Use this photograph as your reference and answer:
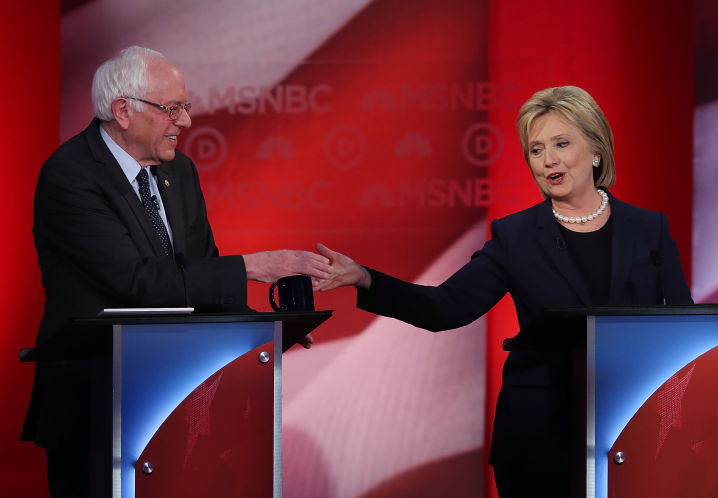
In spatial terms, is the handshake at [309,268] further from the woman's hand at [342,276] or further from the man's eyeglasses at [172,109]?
the man's eyeglasses at [172,109]

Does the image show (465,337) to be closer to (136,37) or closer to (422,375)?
(422,375)

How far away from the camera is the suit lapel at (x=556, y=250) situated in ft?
8.73

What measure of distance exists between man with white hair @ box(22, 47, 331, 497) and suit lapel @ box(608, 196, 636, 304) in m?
0.85

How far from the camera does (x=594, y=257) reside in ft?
8.96

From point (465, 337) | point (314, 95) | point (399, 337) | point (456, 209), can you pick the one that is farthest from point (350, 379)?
point (314, 95)

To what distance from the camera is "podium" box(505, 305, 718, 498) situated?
2.02m

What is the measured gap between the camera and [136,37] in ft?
14.4

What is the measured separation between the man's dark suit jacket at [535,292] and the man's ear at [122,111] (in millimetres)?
909

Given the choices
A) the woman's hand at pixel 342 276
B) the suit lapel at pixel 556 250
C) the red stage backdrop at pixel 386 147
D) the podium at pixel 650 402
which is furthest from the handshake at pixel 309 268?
the red stage backdrop at pixel 386 147

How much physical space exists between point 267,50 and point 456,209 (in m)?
1.20

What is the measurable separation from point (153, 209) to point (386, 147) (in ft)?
6.21

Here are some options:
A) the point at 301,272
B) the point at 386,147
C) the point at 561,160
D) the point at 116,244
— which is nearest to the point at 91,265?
the point at 116,244

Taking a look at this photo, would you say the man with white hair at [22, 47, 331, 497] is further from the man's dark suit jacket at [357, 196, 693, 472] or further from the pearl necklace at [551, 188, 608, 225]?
the pearl necklace at [551, 188, 608, 225]

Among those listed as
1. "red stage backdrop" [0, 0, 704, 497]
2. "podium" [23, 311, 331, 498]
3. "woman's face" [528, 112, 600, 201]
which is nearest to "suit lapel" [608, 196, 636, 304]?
"woman's face" [528, 112, 600, 201]
